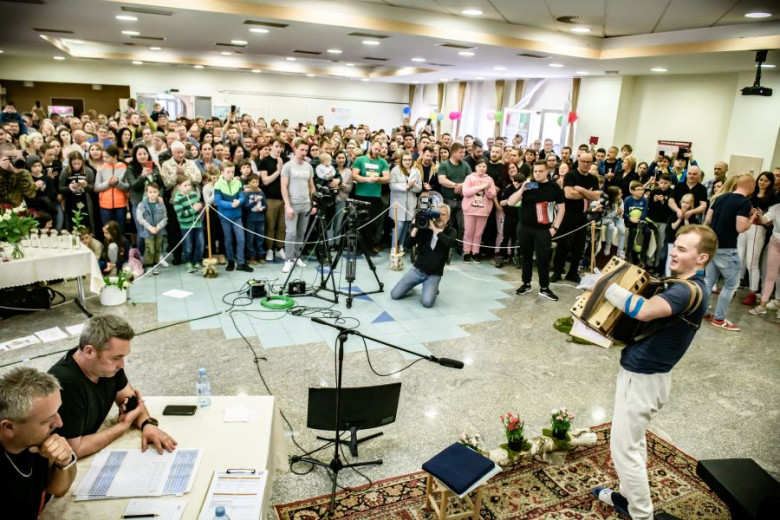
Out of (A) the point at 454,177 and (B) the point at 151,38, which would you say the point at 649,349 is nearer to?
(A) the point at 454,177

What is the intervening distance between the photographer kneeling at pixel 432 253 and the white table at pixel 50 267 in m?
3.27

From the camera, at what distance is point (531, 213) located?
20.7ft

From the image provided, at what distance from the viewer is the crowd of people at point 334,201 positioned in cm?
630

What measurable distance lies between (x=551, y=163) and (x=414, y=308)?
11.5 feet

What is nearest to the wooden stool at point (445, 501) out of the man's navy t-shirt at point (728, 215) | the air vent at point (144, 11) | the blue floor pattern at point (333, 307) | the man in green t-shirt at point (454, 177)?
the blue floor pattern at point (333, 307)

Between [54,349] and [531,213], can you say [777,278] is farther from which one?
[54,349]

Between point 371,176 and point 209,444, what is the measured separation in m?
5.40

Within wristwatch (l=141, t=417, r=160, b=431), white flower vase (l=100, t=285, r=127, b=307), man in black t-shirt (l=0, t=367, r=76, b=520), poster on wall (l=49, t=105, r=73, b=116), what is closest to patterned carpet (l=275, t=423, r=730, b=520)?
wristwatch (l=141, t=417, r=160, b=431)

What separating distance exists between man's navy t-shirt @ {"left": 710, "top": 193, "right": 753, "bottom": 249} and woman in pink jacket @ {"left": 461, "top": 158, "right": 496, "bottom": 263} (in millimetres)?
2895

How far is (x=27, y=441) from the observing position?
1.78 m

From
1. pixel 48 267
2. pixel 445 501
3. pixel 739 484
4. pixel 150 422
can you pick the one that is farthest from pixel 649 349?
pixel 48 267

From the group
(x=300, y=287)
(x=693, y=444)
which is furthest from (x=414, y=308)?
(x=693, y=444)

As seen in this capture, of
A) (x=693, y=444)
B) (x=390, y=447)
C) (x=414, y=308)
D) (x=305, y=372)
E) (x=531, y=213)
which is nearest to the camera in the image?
(x=390, y=447)

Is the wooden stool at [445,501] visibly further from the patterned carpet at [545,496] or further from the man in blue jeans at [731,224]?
the man in blue jeans at [731,224]
